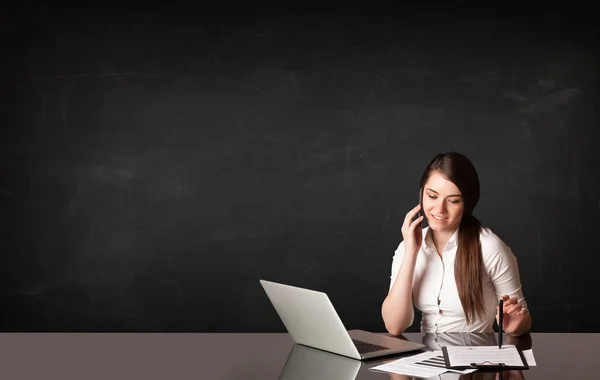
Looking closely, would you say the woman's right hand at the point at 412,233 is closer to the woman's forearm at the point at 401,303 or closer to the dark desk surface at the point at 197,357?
the woman's forearm at the point at 401,303

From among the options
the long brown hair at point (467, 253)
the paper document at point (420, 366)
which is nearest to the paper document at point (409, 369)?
the paper document at point (420, 366)

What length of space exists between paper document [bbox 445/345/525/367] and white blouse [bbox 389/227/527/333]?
0.45m

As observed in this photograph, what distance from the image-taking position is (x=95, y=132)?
412cm

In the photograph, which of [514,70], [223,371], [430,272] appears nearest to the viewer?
[223,371]

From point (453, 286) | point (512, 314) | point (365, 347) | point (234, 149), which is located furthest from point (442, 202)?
point (234, 149)

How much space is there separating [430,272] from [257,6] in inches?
85.6

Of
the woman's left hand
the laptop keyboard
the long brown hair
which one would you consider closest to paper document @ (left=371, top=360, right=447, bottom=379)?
the laptop keyboard

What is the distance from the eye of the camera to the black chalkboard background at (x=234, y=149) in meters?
4.07

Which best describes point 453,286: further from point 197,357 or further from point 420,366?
point 197,357

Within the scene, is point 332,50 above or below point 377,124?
above

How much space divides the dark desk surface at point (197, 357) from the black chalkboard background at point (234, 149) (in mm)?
1901

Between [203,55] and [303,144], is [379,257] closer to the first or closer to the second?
[303,144]

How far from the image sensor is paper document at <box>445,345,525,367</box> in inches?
68.7

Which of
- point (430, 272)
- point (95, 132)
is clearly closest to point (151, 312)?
point (95, 132)
